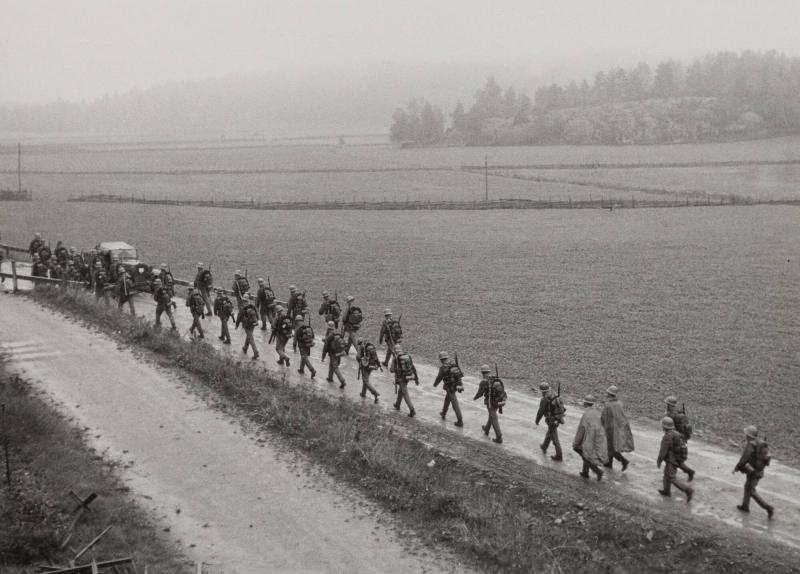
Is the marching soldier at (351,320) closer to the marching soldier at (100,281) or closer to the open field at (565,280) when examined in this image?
the open field at (565,280)

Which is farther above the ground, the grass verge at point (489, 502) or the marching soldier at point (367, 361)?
the marching soldier at point (367, 361)

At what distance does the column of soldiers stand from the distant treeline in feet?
391

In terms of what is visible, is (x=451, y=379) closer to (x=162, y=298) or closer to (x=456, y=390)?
(x=456, y=390)

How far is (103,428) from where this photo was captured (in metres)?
18.2

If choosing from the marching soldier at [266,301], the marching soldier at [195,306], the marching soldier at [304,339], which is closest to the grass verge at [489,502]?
the marching soldier at [304,339]

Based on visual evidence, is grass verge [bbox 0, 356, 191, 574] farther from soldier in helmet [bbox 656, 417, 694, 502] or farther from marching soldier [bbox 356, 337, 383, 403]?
soldier in helmet [bbox 656, 417, 694, 502]

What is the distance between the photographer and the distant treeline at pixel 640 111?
137m

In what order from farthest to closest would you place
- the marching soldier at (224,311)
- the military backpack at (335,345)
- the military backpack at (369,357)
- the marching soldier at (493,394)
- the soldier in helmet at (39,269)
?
the soldier in helmet at (39,269)
the marching soldier at (224,311)
the military backpack at (335,345)
the military backpack at (369,357)
the marching soldier at (493,394)

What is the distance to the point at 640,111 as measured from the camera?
144875mm

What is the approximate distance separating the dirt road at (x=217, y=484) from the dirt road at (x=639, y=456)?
3.83 metres

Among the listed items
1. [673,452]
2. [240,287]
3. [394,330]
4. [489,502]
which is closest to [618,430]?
[673,452]

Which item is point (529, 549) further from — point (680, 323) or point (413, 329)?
point (680, 323)

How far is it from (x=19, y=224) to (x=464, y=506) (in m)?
60.1

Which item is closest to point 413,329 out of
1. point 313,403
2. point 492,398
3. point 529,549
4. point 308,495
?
point 313,403
